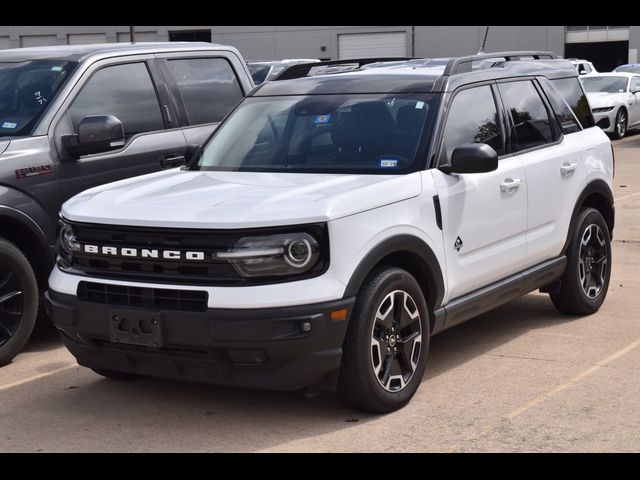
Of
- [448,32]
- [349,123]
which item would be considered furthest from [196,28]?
[349,123]

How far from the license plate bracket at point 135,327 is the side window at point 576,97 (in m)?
3.78

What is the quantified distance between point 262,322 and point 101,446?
1.00 metres

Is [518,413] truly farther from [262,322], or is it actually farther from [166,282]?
[166,282]

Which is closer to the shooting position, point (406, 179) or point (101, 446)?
point (101, 446)

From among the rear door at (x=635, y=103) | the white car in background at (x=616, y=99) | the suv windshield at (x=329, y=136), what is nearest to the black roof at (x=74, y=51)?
the suv windshield at (x=329, y=136)

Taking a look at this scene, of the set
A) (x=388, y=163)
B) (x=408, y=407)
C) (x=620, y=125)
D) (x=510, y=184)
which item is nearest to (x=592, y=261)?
(x=510, y=184)

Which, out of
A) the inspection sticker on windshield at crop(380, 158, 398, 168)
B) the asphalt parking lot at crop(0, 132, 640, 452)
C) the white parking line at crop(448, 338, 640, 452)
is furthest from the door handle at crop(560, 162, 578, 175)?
the inspection sticker on windshield at crop(380, 158, 398, 168)

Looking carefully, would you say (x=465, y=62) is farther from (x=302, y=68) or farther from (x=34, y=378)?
(x=34, y=378)

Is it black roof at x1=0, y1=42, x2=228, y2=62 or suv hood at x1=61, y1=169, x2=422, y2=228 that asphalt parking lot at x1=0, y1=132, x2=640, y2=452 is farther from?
black roof at x1=0, y1=42, x2=228, y2=62

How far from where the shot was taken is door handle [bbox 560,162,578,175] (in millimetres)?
7113

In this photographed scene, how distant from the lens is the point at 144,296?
5.23 meters

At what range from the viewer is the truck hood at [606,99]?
2431 centimetres
